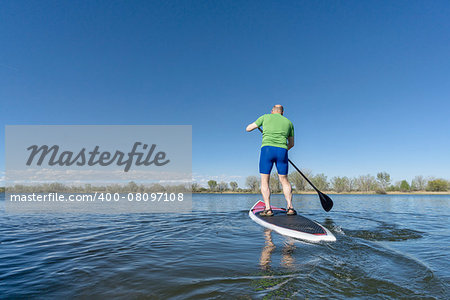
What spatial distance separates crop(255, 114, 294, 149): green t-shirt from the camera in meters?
6.09

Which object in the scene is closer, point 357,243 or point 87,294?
point 87,294

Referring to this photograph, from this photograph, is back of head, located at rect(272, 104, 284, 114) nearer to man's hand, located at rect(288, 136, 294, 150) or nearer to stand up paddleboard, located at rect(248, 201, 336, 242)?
man's hand, located at rect(288, 136, 294, 150)

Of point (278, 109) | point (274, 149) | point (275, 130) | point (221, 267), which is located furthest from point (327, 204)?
point (221, 267)

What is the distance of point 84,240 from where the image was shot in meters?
4.41

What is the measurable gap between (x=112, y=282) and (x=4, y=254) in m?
2.67

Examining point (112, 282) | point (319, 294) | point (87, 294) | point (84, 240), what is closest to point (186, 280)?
point (112, 282)

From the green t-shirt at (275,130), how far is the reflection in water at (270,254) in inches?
106

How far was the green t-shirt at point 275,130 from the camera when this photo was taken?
6.09 metres

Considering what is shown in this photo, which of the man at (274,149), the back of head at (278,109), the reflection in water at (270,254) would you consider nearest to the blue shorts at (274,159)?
the man at (274,149)

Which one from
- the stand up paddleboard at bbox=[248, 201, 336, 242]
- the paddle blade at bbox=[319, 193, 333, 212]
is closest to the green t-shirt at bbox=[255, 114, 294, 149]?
the stand up paddleboard at bbox=[248, 201, 336, 242]

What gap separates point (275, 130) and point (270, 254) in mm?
3565

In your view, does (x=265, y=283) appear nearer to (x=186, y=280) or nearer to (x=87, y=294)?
(x=186, y=280)

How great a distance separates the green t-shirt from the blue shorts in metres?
0.14

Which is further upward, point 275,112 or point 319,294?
point 275,112
